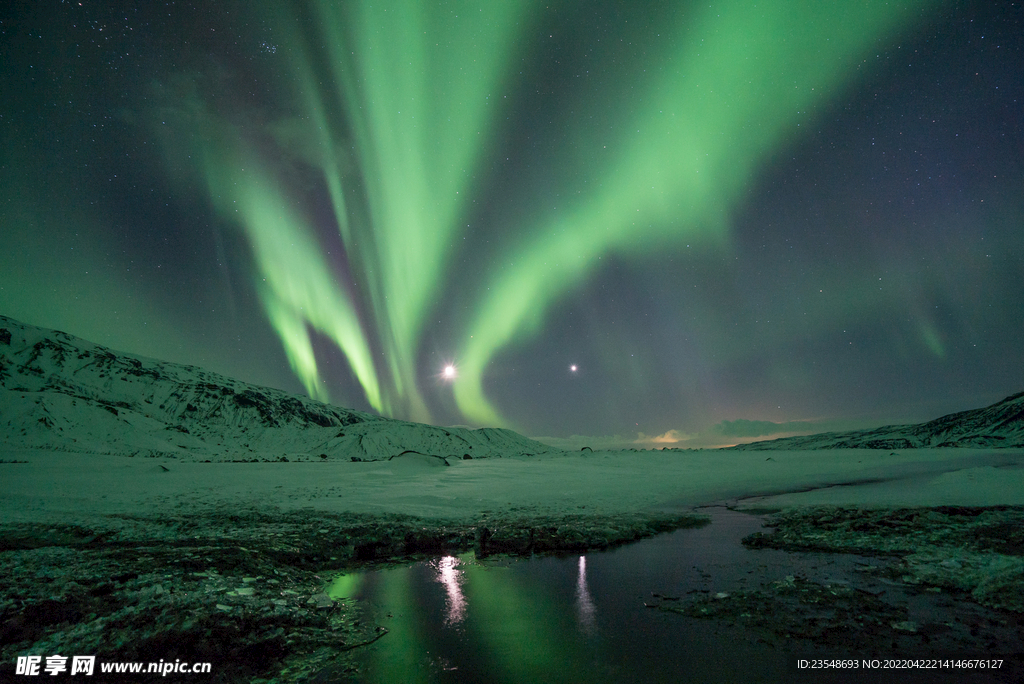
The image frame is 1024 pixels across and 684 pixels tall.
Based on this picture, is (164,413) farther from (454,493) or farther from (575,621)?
(575,621)

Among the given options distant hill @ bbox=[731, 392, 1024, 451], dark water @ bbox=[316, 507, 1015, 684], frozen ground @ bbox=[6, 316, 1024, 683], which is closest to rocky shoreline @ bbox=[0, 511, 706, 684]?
frozen ground @ bbox=[6, 316, 1024, 683]

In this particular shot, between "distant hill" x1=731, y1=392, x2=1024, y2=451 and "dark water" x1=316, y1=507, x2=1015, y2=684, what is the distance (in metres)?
137

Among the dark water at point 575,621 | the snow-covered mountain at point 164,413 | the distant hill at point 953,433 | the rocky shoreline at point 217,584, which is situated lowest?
the distant hill at point 953,433

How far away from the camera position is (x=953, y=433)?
422 ft

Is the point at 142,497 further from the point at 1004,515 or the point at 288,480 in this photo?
the point at 1004,515

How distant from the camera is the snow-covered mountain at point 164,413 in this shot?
101 meters

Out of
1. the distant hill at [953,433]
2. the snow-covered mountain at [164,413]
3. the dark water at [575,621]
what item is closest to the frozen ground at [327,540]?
the dark water at [575,621]

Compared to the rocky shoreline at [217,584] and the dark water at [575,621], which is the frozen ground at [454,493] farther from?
the dark water at [575,621]

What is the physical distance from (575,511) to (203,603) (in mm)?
12844

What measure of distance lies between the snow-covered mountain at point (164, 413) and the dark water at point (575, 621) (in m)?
115

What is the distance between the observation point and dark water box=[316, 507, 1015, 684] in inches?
198

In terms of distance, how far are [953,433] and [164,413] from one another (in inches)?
10288

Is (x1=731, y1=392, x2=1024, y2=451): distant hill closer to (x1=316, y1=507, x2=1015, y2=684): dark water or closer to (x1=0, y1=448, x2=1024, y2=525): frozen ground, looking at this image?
(x1=0, y1=448, x2=1024, y2=525): frozen ground

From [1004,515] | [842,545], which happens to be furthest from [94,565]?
[1004,515]
